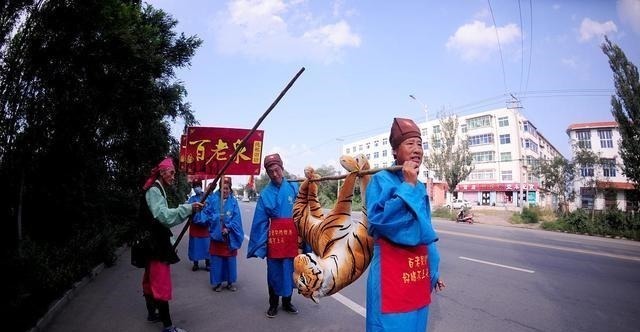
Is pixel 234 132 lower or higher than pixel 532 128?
lower

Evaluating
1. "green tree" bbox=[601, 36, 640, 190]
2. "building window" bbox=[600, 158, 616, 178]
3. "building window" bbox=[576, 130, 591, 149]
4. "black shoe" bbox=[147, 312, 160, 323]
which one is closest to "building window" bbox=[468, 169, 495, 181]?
"building window" bbox=[576, 130, 591, 149]

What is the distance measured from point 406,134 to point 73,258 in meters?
5.84

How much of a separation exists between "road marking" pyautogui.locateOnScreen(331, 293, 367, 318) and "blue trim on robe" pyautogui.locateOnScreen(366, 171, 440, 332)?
2355 mm

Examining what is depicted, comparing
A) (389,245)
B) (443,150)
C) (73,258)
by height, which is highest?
(443,150)

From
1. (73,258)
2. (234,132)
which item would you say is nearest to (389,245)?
(234,132)

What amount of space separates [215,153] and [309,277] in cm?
324

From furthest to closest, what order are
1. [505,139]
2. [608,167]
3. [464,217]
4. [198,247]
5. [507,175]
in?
[505,139] → [507,175] → [608,167] → [464,217] → [198,247]

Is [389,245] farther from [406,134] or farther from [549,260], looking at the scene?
[549,260]

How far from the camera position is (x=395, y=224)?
1.90 metres

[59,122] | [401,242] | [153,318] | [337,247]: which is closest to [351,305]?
[153,318]

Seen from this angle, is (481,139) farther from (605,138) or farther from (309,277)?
(309,277)

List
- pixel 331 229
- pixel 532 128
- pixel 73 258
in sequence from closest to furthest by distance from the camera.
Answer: pixel 331 229, pixel 73 258, pixel 532 128

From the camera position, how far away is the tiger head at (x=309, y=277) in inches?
85.2

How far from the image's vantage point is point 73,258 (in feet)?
18.9
